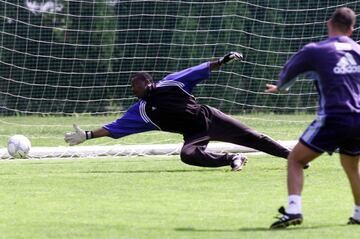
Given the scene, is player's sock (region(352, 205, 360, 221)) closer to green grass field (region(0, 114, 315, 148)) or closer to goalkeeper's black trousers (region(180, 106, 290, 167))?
goalkeeper's black trousers (region(180, 106, 290, 167))

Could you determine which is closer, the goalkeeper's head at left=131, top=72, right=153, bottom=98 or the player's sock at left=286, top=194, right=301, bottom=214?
the player's sock at left=286, top=194, right=301, bottom=214

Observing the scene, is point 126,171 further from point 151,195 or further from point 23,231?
point 23,231

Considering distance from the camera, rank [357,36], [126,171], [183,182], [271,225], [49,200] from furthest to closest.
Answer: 1. [357,36]
2. [126,171]
3. [183,182]
4. [49,200]
5. [271,225]

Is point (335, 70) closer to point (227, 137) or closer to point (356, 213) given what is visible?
point (356, 213)

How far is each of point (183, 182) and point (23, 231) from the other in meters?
4.13

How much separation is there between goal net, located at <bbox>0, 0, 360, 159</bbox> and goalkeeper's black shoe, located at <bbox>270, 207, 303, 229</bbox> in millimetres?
14824

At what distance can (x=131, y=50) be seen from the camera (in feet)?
83.4

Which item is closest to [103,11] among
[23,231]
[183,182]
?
[183,182]

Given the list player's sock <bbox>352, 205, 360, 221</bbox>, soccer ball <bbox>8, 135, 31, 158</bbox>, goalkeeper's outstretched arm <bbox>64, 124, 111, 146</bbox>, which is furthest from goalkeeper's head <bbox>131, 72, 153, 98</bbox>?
player's sock <bbox>352, 205, 360, 221</bbox>

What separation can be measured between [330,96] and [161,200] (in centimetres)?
274

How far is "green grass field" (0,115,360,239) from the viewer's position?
8.30 metres

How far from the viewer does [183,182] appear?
12219mm

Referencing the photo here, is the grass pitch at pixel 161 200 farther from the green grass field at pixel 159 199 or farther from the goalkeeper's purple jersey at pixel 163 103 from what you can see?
the goalkeeper's purple jersey at pixel 163 103

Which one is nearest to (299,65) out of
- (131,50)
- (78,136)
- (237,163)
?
(237,163)
